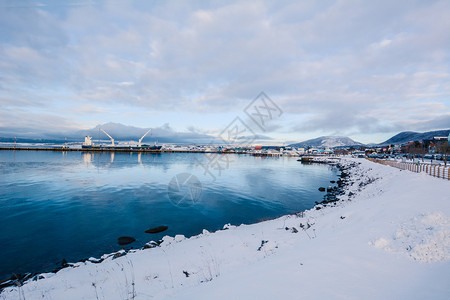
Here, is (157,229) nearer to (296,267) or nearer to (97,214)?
(97,214)

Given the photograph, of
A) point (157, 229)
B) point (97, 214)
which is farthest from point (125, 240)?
point (97, 214)

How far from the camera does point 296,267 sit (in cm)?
525

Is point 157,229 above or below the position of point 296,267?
below

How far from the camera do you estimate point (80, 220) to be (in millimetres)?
14867

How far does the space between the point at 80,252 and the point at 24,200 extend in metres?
15.4

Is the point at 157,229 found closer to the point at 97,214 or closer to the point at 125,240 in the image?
the point at 125,240

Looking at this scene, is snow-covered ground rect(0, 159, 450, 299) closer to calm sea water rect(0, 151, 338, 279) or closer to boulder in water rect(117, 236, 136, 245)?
boulder in water rect(117, 236, 136, 245)

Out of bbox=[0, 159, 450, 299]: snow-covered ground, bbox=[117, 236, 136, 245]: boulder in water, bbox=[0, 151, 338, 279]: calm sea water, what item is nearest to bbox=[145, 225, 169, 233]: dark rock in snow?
bbox=[0, 151, 338, 279]: calm sea water

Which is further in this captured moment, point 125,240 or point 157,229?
point 157,229

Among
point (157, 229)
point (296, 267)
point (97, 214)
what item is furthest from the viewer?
point (97, 214)

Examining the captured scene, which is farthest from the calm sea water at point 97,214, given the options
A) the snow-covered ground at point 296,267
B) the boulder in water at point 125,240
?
the snow-covered ground at point 296,267

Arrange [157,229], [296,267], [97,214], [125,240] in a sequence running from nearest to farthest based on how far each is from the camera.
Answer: [296,267]
[125,240]
[157,229]
[97,214]

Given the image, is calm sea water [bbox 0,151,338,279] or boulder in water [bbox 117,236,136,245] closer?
calm sea water [bbox 0,151,338,279]

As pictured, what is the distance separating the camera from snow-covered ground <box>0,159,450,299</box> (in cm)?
425
